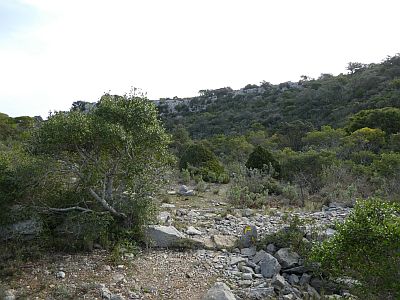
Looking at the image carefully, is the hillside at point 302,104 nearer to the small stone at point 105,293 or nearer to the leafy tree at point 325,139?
the leafy tree at point 325,139

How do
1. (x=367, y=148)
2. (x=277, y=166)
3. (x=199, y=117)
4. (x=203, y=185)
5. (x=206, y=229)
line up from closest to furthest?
(x=206, y=229) < (x=203, y=185) < (x=277, y=166) < (x=367, y=148) < (x=199, y=117)

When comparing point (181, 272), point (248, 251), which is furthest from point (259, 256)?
point (181, 272)

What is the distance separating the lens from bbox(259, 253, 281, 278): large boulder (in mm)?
5773

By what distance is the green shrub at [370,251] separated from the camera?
12.8 ft

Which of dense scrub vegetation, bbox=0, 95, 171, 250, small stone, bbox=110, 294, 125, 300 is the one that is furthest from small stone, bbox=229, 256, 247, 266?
small stone, bbox=110, 294, 125, 300

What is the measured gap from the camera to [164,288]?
17.5 feet

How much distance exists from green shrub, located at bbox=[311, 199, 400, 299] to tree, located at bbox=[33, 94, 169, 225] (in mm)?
3295

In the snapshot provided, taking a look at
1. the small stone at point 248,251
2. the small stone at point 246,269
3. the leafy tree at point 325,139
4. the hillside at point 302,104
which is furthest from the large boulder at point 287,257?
the hillside at point 302,104

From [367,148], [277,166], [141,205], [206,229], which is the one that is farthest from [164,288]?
[367,148]

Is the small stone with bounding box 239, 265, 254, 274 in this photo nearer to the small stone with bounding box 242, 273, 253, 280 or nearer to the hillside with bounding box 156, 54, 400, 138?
the small stone with bounding box 242, 273, 253, 280

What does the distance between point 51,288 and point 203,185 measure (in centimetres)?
685

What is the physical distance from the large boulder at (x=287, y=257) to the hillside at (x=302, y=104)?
1998 centimetres

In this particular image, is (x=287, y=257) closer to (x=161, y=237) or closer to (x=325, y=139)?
(x=161, y=237)

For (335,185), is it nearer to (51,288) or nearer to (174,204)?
(174,204)
